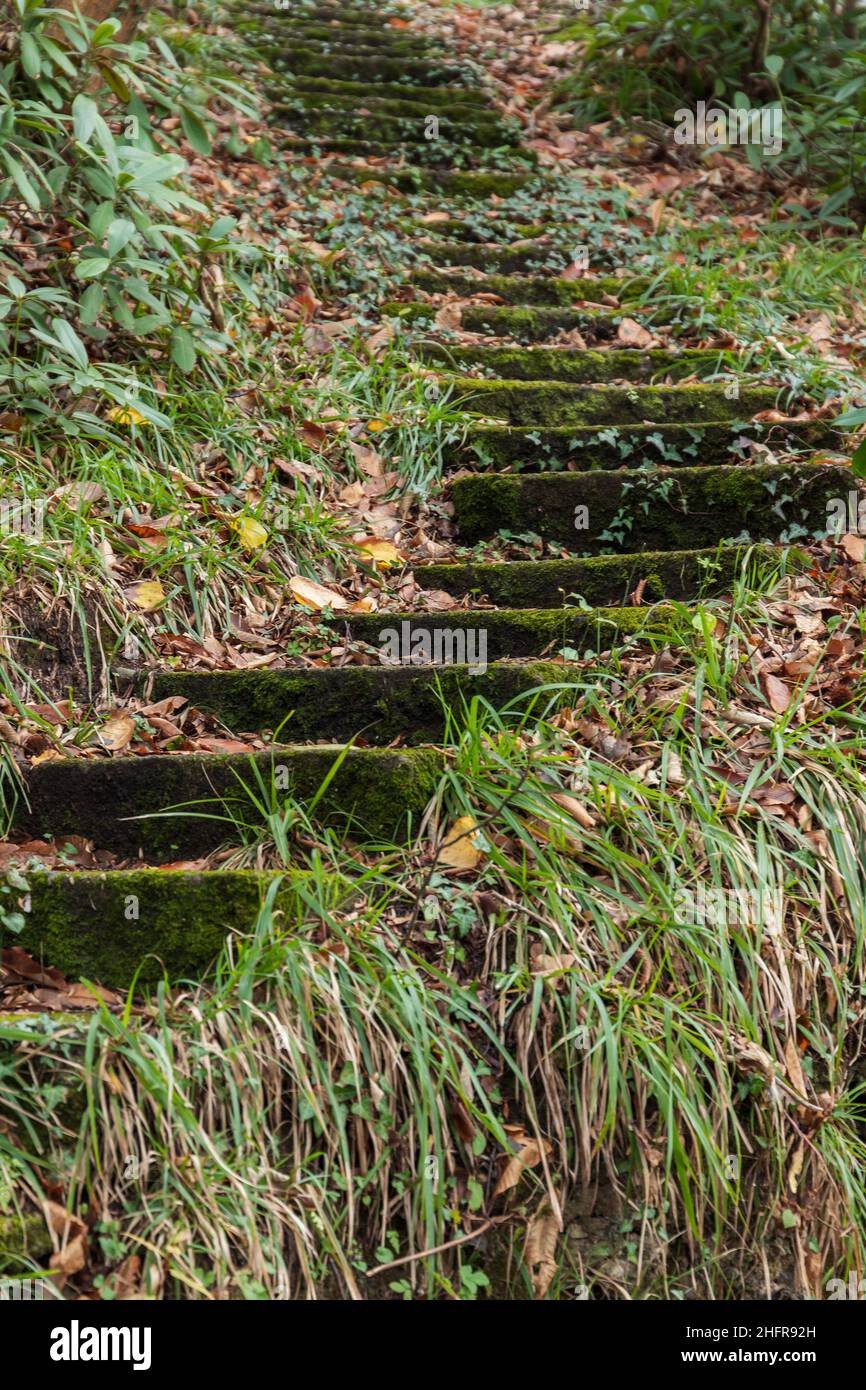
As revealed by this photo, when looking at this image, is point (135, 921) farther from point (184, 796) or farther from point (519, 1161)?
point (519, 1161)

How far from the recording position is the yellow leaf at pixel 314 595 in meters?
3.35

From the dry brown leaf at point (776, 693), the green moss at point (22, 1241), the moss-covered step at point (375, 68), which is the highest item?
the moss-covered step at point (375, 68)

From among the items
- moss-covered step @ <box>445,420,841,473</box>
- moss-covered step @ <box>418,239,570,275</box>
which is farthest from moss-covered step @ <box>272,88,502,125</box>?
moss-covered step @ <box>445,420,841,473</box>

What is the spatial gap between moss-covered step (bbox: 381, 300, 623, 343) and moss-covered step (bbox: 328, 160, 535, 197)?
1.29m

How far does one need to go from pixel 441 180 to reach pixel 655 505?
3082 millimetres

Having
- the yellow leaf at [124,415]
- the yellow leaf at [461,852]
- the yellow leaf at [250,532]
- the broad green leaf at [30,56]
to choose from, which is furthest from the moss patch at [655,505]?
the broad green leaf at [30,56]

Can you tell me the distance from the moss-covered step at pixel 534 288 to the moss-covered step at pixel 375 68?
8.07 ft

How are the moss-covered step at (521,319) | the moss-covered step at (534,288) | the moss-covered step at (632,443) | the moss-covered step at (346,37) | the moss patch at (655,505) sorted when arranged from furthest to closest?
the moss-covered step at (346,37) < the moss-covered step at (534,288) < the moss-covered step at (521,319) < the moss-covered step at (632,443) < the moss patch at (655,505)

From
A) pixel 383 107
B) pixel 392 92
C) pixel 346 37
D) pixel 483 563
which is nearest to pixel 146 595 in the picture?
pixel 483 563

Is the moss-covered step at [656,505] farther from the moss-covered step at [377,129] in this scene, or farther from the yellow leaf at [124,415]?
the moss-covered step at [377,129]

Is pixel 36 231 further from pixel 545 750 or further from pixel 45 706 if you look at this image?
pixel 545 750

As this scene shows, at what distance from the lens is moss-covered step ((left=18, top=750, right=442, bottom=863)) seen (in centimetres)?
263

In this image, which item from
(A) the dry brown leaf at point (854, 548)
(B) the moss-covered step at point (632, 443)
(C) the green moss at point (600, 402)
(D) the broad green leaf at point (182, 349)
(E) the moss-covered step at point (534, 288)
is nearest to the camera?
(A) the dry brown leaf at point (854, 548)

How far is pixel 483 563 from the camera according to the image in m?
3.49
